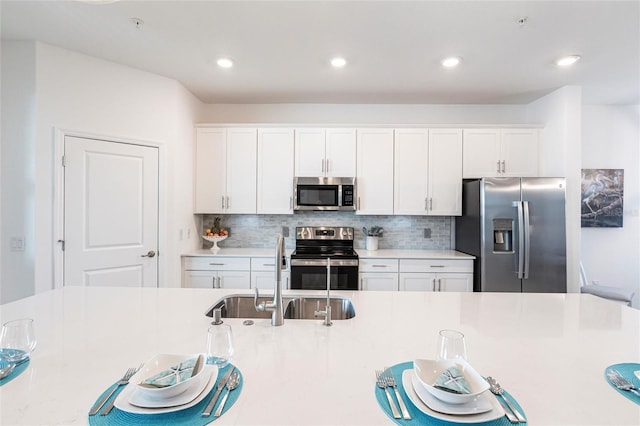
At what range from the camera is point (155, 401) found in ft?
2.51

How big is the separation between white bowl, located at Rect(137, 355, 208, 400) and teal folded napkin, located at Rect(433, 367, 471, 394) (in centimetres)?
62

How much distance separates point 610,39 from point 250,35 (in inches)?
108

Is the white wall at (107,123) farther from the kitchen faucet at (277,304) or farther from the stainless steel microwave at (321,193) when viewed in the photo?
the kitchen faucet at (277,304)

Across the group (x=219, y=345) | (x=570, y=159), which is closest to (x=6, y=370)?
(x=219, y=345)

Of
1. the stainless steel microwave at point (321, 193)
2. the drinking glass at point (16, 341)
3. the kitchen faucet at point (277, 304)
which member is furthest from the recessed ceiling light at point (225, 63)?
the drinking glass at point (16, 341)

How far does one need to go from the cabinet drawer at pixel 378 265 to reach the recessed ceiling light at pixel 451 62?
1.94 metres

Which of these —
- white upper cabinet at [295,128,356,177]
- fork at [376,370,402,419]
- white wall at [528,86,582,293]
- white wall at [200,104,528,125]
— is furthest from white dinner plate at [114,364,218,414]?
white wall at [528,86,582,293]

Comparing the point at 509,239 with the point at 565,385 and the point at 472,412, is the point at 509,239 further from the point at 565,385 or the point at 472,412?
the point at 472,412

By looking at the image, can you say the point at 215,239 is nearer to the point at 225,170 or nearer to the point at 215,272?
the point at 215,272

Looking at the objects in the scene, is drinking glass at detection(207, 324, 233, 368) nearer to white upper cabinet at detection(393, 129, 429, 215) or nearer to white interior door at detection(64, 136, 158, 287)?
white interior door at detection(64, 136, 158, 287)

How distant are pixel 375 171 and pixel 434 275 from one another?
1.31 m

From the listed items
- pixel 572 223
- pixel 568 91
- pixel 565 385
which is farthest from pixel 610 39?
pixel 565 385

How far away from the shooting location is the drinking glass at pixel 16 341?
97 cm

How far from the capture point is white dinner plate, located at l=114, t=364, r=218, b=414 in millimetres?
746
